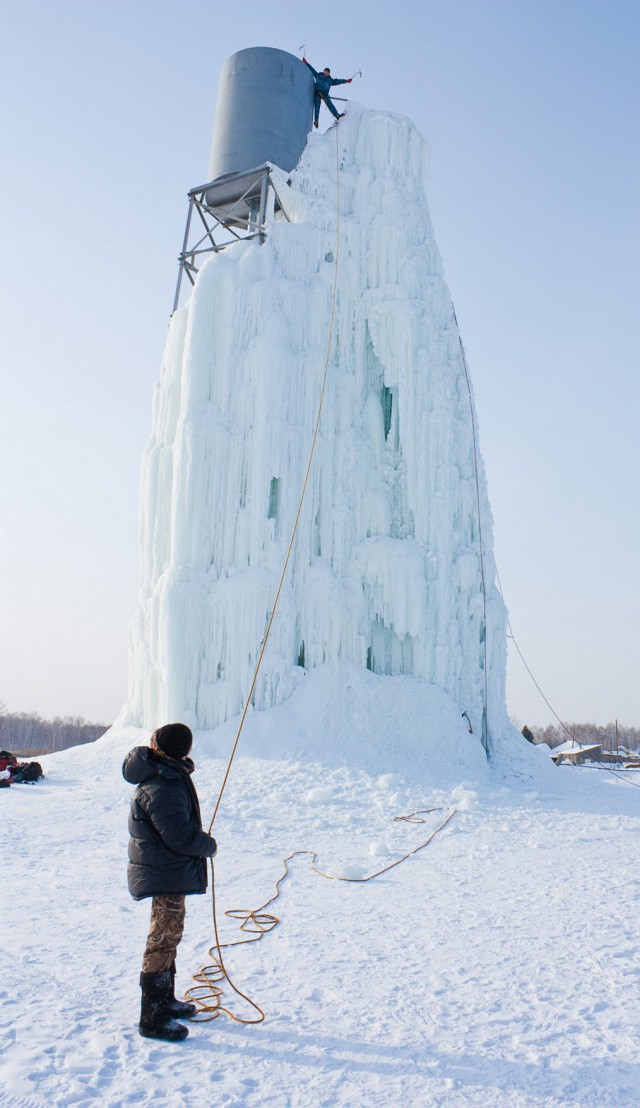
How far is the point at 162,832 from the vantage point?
3828 mm

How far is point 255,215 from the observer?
20.8 m

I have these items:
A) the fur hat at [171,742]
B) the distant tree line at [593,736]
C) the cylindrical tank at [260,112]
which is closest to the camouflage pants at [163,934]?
the fur hat at [171,742]

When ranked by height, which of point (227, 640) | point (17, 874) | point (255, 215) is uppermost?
point (255, 215)

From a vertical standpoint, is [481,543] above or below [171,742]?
above

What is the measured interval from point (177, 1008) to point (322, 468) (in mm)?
13631

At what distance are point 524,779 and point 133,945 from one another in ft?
42.0

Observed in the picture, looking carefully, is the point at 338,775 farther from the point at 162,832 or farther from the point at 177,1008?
the point at 162,832

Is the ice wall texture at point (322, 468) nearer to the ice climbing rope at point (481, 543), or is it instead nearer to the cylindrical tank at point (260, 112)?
the ice climbing rope at point (481, 543)

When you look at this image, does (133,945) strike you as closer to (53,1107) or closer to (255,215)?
(53,1107)

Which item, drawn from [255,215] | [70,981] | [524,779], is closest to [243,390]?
[255,215]

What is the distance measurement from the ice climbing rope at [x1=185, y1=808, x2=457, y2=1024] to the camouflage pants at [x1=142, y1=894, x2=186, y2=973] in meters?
0.39

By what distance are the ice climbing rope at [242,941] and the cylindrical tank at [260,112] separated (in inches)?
711

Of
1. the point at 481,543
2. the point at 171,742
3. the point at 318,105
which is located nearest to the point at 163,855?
the point at 171,742

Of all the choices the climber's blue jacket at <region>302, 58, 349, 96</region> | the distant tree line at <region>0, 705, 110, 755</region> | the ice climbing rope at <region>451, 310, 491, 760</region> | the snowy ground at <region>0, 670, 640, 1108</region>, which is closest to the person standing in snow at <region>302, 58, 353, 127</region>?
the climber's blue jacket at <region>302, 58, 349, 96</region>
